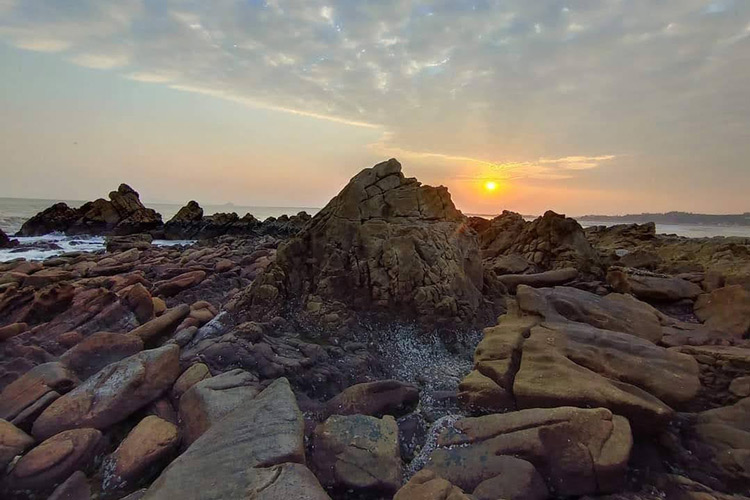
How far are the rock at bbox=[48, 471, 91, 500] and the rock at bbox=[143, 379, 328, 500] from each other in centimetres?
94

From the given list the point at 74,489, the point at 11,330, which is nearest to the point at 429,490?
the point at 74,489

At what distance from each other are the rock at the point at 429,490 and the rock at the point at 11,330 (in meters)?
6.79

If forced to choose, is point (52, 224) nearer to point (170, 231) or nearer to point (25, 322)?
point (170, 231)

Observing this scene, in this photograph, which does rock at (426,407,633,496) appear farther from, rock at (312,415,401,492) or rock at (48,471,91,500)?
rock at (48,471,91,500)

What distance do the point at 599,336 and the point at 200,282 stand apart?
9.72 m

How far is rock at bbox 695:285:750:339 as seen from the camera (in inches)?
256

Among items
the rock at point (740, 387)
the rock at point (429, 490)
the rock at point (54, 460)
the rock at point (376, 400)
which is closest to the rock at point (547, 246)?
the rock at point (740, 387)

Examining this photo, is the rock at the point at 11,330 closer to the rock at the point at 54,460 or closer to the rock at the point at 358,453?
the rock at the point at 54,460

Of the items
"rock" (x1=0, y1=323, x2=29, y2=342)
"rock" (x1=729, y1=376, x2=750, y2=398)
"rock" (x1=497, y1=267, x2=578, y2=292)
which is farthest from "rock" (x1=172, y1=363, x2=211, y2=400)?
"rock" (x1=497, y1=267, x2=578, y2=292)

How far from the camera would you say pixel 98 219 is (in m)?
35.4

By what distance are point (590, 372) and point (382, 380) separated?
2.64 meters

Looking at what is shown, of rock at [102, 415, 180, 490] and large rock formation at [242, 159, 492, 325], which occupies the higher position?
large rock formation at [242, 159, 492, 325]

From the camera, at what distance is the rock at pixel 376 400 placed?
A: 5.02 metres

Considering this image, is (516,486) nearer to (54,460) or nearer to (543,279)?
(54,460)
